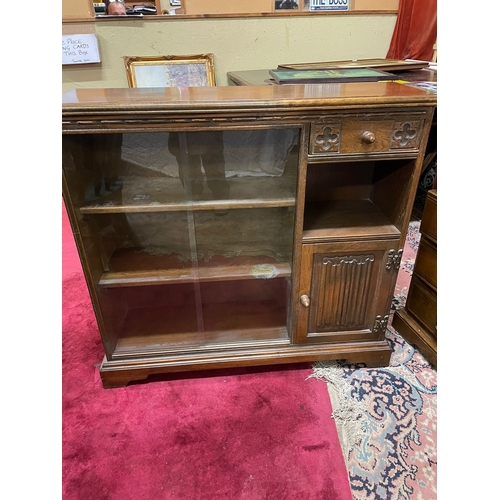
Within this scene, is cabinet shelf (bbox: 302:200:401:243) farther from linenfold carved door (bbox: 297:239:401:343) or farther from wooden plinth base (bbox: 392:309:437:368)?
wooden plinth base (bbox: 392:309:437:368)

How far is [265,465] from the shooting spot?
0.90 metres

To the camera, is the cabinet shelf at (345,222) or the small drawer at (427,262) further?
the small drawer at (427,262)

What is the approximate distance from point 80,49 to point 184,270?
158cm

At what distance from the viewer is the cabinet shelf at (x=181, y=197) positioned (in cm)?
92

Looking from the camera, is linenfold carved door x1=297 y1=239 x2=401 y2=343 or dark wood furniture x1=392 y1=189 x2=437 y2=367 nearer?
linenfold carved door x1=297 y1=239 x2=401 y2=343

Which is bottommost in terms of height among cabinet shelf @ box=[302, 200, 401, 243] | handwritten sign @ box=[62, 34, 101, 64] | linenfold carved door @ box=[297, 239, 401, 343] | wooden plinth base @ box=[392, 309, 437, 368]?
wooden plinth base @ box=[392, 309, 437, 368]

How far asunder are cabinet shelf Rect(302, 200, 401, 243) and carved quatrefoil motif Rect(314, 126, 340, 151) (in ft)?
0.78

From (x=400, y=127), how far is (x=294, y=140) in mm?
256

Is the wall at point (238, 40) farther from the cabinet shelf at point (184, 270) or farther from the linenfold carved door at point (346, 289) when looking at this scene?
the linenfold carved door at point (346, 289)

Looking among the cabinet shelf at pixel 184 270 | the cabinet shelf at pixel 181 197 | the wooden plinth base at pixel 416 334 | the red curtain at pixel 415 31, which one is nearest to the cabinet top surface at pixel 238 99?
the cabinet shelf at pixel 181 197

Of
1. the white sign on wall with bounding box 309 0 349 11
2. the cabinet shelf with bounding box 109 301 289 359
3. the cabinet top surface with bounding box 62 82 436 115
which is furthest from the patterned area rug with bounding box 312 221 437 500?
the white sign on wall with bounding box 309 0 349 11

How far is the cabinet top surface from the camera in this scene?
0.76 m

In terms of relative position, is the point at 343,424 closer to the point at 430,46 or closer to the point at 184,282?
the point at 184,282

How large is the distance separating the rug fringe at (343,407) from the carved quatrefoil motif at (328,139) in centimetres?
72
